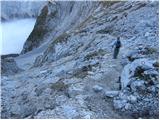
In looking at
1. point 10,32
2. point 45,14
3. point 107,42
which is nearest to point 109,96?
point 107,42

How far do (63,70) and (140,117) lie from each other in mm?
11359

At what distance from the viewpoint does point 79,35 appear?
43.5 meters

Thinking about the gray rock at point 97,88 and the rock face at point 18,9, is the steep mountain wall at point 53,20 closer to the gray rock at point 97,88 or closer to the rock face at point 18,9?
the gray rock at point 97,88

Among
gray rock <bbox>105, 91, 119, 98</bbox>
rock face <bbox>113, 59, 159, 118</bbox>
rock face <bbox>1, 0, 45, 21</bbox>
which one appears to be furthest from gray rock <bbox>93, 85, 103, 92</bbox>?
rock face <bbox>1, 0, 45, 21</bbox>

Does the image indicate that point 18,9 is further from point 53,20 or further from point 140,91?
point 140,91

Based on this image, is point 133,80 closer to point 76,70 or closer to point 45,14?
point 76,70

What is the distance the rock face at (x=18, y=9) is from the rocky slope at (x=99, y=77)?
448 ft

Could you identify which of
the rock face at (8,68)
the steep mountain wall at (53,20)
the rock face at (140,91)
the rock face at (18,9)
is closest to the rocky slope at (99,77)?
the rock face at (140,91)

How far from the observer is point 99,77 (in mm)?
27125

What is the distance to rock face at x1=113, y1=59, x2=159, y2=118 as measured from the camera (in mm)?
22094

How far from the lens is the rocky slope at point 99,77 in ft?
74.5

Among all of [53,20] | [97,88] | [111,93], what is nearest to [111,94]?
[111,93]

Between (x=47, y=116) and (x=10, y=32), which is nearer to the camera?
(x=47, y=116)

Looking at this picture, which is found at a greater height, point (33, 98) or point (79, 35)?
point (79, 35)
